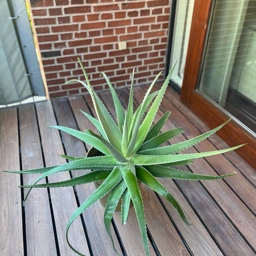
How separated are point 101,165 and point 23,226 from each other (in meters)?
0.62

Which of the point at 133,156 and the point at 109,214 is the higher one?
the point at 133,156

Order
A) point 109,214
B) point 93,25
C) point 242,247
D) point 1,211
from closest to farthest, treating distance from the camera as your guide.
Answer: point 109,214 < point 242,247 < point 1,211 < point 93,25

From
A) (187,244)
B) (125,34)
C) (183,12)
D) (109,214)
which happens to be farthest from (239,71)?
(109,214)

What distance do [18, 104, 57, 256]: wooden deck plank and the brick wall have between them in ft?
1.95

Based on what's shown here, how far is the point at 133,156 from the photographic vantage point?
1.23 metres

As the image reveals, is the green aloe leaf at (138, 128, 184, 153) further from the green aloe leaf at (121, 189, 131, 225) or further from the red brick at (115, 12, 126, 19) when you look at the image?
the red brick at (115, 12, 126, 19)

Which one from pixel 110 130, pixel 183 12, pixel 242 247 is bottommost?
pixel 242 247

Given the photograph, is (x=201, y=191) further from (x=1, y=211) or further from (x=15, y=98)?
(x=15, y=98)

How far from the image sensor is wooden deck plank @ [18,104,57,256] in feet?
4.47

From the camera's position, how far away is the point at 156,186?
1.16 meters

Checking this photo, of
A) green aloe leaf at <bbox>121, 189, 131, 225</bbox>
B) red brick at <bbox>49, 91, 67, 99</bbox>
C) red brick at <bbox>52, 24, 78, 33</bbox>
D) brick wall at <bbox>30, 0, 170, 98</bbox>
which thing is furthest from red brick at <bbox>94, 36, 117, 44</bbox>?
green aloe leaf at <bbox>121, 189, 131, 225</bbox>

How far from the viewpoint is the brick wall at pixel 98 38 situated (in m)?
2.12

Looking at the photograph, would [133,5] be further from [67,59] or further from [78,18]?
[67,59]

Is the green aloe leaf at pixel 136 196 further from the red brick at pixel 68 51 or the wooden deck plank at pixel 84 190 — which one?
the red brick at pixel 68 51
